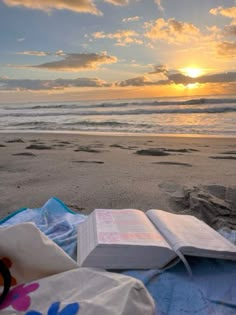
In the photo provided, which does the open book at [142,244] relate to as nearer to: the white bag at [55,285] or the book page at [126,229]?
the book page at [126,229]

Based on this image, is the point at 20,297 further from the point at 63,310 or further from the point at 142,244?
the point at 142,244

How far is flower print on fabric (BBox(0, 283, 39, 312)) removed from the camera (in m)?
1.08

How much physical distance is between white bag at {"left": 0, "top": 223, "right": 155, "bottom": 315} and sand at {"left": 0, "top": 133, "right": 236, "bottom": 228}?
5.06 feet

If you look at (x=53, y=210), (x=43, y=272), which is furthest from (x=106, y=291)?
(x=53, y=210)

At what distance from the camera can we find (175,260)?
155cm

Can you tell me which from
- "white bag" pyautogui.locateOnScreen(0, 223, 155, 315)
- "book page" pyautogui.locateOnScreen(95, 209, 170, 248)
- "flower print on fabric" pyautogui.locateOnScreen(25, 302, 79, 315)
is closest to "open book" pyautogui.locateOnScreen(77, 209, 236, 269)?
"book page" pyautogui.locateOnScreen(95, 209, 170, 248)

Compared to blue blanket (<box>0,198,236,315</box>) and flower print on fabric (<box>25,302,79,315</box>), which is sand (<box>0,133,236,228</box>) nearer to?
blue blanket (<box>0,198,236,315</box>)

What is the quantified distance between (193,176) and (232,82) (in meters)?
25.4

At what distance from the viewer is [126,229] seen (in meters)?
1.70

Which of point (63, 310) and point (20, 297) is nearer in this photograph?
point (63, 310)

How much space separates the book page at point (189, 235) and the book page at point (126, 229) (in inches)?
2.0

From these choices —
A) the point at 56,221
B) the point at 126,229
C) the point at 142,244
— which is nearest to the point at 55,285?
the point at 142,244

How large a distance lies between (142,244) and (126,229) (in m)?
0.21

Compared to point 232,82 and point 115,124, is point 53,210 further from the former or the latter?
point 232,82
